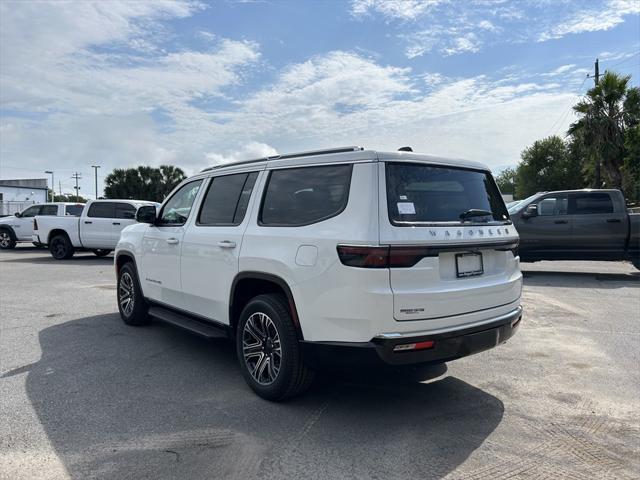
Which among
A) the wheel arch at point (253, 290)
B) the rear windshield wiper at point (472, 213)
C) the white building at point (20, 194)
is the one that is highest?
the white building at point (20, 194)

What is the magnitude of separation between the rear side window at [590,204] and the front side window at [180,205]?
9.13 metres

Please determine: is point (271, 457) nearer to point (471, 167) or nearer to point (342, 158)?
point (342, 158)

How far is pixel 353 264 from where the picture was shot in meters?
3.29

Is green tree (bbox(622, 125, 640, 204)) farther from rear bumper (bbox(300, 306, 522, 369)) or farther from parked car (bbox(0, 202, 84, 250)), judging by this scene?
parked car (bbox(0, 202, 84, 250))

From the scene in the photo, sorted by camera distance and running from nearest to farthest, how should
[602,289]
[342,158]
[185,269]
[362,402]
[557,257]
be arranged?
[342,158], [362,402], [185,269], [602,289], [557,257]

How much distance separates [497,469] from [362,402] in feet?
4.12

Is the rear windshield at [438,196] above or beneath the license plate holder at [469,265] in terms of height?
above

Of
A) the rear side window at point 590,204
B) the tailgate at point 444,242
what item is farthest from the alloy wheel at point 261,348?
the rear side window at point 590,204

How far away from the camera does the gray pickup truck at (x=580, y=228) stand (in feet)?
36.3

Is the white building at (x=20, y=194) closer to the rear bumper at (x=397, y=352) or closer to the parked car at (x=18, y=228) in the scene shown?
the parked car at (x=18, y=228)

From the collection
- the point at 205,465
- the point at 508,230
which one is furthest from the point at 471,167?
the point at 205,465

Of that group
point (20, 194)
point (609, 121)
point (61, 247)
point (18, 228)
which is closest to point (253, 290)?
point (61, 247)

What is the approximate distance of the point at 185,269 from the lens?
5051 mm

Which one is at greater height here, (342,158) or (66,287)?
(342,158)
